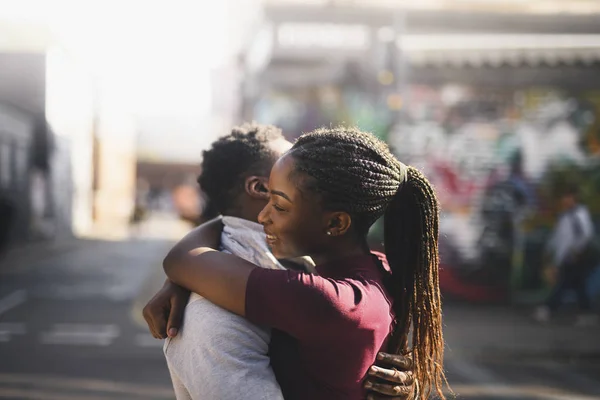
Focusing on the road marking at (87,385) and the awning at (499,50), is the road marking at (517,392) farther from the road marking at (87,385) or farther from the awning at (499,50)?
the awning at (499,50)

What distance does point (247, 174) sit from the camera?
5.63 feet

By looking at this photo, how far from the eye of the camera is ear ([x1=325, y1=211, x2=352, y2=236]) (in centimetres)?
146

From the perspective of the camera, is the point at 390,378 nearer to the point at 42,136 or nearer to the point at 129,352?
the point at 129,352

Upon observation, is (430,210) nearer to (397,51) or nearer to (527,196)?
(397,51)

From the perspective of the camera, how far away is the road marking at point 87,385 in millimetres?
6234

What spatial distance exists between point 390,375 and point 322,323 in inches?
10.1

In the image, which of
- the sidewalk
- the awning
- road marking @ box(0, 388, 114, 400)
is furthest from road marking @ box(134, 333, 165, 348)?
the awning

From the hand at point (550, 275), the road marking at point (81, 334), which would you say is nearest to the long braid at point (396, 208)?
the road marking at point (81, 334)

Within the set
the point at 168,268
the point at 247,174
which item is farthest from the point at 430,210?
the point at 168,268

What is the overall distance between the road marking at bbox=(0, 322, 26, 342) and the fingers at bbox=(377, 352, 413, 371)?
25.9 ft

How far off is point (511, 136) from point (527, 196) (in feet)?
3.29

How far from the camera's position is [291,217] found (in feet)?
4.79

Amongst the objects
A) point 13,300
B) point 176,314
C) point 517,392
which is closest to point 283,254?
point 176,314

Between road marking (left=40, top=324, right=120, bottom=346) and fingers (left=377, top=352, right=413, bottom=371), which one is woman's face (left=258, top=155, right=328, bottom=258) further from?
road marking (left=40, top=324, right=120, bottom=346)
